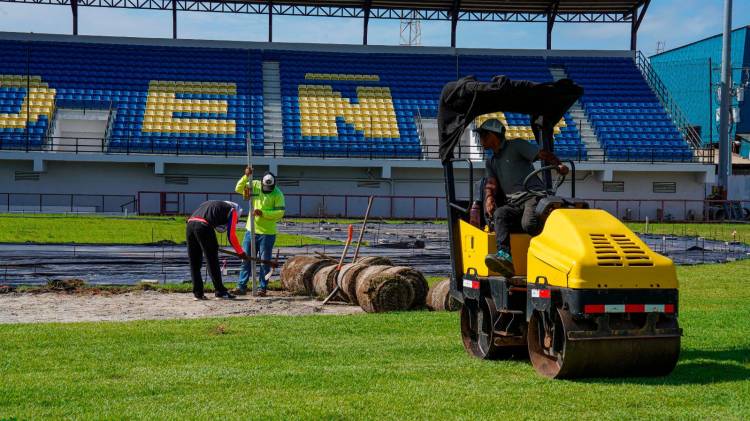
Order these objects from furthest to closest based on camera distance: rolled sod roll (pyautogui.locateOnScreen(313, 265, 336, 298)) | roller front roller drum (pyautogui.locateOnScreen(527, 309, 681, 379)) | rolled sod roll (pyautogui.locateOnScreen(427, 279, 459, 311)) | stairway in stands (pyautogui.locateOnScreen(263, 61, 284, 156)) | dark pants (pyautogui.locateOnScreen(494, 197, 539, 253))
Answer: stairway in stands (pyautogui.locateOnScreen(263, 61, 284, 156))
rolled sod roll (pyautogui.locateOnScreen(313, 265, 336, 298))
rolled sod roll (pyautogui.locateOnScreen(427, 279, 459, 311))
dark pants (pyautogui.locateOnScreen(494, 197, 539, 253))
roller front roller drum (pyautogui.locateOnScreen(527, 309, 681, 379))

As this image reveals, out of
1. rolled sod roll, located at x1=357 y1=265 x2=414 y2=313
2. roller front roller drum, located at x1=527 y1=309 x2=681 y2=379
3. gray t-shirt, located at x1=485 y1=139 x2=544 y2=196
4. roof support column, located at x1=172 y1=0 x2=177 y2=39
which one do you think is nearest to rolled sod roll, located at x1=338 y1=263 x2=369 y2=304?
rolled sod roll, located at x1=357 y1=265 x2=414 y2=313

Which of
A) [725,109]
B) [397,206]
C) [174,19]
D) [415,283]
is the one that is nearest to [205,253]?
[415,283]

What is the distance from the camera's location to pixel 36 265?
63.6 ft

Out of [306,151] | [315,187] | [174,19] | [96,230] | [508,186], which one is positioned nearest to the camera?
[508,186]

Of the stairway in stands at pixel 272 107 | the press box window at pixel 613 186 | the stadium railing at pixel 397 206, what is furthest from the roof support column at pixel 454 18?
the press box window at pixel 613 186

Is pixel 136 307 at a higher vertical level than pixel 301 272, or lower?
lower

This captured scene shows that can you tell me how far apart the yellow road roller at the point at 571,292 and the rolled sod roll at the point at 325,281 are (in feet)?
20.4

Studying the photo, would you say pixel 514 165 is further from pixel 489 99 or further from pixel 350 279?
pixel 350 279

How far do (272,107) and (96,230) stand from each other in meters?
19.2

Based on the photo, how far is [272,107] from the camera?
48.1 metres

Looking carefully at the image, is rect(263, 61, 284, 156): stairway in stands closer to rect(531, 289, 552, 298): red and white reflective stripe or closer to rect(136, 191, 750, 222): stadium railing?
rect(136, 191, 750, 222): stadium railing

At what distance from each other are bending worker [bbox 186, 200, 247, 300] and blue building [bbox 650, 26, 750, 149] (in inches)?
2139

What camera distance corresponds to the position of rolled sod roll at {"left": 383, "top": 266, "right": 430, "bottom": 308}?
45.0 ft

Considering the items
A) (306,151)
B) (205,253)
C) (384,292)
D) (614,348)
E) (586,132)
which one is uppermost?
(586,132)
